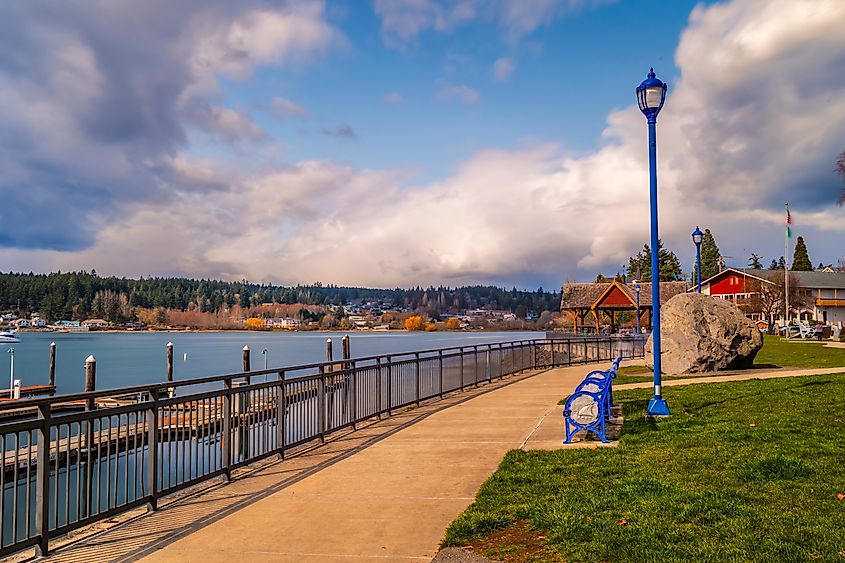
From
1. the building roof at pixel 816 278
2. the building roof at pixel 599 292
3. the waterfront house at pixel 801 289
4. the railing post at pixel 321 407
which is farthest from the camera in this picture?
the building roof at pixel 816 278

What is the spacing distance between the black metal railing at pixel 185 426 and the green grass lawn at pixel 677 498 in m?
3.27

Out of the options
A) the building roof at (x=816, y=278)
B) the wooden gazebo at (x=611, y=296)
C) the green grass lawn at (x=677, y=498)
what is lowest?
the green grass lawn at (x=677, y=498)

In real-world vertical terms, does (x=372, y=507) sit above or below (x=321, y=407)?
below

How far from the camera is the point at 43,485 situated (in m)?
5.90

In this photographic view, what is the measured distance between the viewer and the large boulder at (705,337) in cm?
2189

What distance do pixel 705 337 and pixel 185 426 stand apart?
17457 mm

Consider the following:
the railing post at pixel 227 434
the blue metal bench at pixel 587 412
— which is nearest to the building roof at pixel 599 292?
the blue metal bench at pixel 587 412

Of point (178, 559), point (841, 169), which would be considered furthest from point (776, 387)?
point (841, 169)

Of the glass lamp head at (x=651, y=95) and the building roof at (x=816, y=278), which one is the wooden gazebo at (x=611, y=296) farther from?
the glass lamp head at (x=651, y=95)

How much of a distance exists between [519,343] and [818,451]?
55.6ft

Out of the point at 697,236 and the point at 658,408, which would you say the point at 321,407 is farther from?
the point at 697,236

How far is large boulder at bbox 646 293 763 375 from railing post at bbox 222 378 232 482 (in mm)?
16898

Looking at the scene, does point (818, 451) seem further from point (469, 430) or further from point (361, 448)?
point (361, 448)

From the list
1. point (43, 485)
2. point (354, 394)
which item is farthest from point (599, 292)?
point (43, 485)
